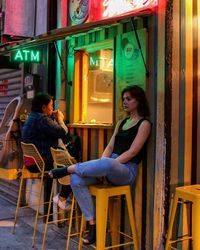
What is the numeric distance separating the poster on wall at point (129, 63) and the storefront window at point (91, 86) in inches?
23.3

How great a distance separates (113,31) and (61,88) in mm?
1284

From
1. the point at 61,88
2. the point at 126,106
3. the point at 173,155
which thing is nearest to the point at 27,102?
the point at 61,88

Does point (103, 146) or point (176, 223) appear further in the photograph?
point (103, 146)

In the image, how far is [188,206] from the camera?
4199 mm

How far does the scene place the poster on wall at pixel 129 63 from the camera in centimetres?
453

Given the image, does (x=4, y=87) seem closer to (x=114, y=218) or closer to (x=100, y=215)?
(x=114, y=218)

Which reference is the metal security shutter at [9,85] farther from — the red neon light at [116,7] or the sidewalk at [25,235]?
the red neon light at [116,7]

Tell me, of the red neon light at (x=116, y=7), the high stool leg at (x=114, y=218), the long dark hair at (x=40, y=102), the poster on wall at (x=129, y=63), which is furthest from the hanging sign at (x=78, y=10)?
the high stool leg at (x=114, y=218)

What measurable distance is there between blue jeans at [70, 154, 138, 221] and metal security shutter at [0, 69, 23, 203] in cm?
335

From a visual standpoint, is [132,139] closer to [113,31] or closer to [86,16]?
[113,31]

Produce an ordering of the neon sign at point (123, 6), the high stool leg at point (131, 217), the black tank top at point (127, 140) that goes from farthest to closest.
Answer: the neon sign at point (123, 6)
the black tank top at point (127, 140)
the high stool leg at point (131, 217)

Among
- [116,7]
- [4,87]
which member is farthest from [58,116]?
[4,87]

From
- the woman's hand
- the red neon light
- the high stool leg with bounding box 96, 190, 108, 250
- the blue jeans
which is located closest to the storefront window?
the woman's hand

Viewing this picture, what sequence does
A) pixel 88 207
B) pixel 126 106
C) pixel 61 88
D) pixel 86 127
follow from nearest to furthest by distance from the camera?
pixel 88 207 < pixel 126 106 < pixel 86 127 < pixel 61 88
